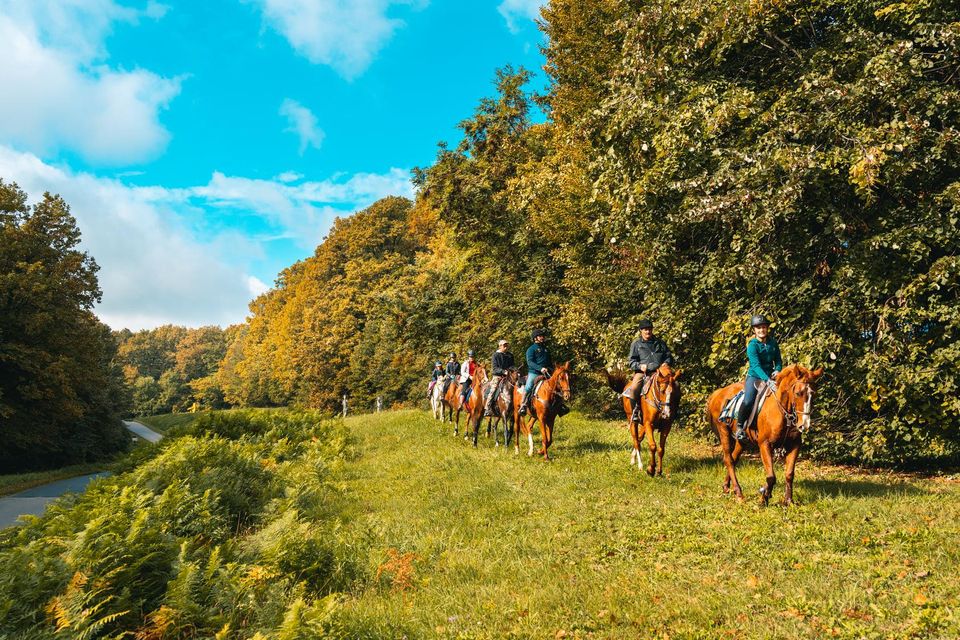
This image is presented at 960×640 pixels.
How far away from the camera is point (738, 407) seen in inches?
359

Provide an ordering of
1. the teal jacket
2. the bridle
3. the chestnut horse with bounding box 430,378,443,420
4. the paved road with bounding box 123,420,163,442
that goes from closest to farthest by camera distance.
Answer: the teal jacket → the bridle → the chestnut horse with bounding box 430,378,443,420 → the paved road with bounding box 123,420,163,442

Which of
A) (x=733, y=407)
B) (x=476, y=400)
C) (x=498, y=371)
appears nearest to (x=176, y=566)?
(x=733, y=407)

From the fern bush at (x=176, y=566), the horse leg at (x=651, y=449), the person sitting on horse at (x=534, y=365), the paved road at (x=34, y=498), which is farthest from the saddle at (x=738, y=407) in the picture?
the paved road at (x=34, y=498)

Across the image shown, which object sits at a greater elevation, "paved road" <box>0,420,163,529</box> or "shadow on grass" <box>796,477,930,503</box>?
"shadow on grass" <box>796,477,930,503</box>

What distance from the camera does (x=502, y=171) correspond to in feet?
91.8

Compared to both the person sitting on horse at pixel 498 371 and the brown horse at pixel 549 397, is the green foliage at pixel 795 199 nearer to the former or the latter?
the brown horse at pixel 549 397

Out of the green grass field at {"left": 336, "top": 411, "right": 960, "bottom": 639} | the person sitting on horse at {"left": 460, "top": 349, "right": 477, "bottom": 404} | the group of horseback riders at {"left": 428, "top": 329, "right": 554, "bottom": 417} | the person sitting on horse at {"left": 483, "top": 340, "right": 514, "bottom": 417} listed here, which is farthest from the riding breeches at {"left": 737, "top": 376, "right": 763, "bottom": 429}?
the person sitting on horse at {"left": 460, "top": 349, "right": 477, "bottom": 404}

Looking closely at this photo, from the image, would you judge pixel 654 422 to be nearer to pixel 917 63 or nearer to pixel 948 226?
pixel 948 226

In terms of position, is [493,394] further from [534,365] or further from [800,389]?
[800,389]

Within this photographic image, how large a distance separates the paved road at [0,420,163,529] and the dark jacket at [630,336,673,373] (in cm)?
1186

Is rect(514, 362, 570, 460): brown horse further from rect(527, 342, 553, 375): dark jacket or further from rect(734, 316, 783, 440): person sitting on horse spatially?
rect(734, 316, 783, 440): person sitting on horse

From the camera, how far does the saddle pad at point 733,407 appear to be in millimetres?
8848

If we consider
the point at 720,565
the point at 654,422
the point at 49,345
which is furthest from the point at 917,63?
the point at 49,345

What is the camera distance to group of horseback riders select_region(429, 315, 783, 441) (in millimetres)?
8852
